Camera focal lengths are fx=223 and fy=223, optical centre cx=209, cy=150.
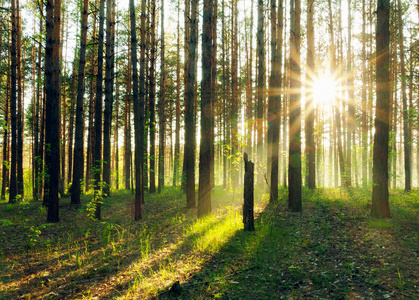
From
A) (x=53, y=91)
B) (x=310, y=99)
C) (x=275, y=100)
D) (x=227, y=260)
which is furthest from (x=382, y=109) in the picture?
(x=53, y=91)

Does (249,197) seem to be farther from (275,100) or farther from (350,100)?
(350,100)

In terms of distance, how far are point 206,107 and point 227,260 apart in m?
5.26

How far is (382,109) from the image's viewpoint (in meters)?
6.63

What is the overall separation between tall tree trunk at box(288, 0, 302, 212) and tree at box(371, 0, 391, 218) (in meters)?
2.39

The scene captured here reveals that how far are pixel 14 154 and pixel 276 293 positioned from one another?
1654 cm

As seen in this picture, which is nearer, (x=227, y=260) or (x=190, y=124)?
(x=227, y=260)

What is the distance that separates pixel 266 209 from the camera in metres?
9.59

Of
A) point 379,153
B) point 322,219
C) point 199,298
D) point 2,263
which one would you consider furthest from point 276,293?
point 2,263

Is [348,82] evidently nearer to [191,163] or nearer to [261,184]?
[261,184]

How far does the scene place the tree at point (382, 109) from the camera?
6.64 m

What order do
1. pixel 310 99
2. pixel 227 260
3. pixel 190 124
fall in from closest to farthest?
pixel 227 260 < pixel 190 124 < pixel 310 99

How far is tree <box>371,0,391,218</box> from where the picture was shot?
6637mm

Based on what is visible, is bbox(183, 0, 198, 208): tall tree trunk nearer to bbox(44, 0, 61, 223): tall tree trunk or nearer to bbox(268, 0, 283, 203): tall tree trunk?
bbox(268, 0, 283, 203): tall tree trunk

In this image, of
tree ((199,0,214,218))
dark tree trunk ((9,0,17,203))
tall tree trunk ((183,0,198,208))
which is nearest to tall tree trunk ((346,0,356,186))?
tall tree trunk ((183,0,198,208))
